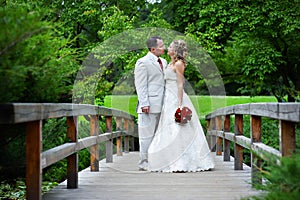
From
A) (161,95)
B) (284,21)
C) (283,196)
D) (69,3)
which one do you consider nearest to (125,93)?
(69,3)

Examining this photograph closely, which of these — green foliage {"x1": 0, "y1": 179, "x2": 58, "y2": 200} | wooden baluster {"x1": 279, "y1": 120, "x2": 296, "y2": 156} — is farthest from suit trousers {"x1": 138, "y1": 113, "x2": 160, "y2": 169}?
wooden baluster {"x1": 279, "y1": 120, "x2": 296, "y2": 156}

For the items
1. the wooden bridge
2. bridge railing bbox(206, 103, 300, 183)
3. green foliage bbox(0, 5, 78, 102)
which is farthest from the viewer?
the wooden bridge

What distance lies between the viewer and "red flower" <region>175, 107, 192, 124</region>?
7105 millimetres

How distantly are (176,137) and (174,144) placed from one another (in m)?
0.11

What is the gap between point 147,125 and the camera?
729 centimetres

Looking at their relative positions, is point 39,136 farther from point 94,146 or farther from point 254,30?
point 254,30

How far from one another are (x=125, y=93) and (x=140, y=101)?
11080mm

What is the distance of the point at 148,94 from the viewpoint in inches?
285

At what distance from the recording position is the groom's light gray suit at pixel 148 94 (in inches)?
278

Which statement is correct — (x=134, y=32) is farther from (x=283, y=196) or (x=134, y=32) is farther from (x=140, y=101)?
(x=283, y=196)

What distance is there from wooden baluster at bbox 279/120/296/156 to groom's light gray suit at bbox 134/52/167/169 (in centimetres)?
340

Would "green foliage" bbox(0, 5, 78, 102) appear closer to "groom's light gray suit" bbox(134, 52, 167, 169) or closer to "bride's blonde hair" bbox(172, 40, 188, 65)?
"groom's light gray suit" bbox(134, 52, 167, 169)

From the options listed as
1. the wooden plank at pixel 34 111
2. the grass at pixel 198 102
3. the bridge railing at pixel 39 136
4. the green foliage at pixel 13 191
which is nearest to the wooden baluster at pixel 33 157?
the bridge railing at pixel 39 136

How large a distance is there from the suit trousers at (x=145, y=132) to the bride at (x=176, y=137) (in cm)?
11
